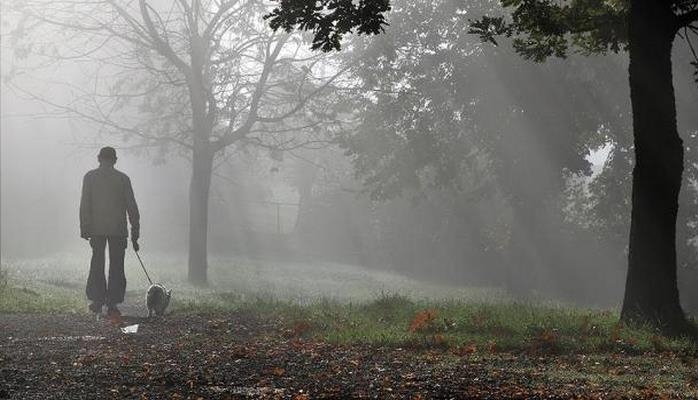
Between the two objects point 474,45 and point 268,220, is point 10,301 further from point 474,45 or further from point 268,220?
point 268,220

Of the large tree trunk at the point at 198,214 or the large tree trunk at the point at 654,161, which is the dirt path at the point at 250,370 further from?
the large tree trunk at the point at 198,214

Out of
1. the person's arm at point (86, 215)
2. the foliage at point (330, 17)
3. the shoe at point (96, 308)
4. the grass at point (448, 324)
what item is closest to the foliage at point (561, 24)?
the foliage at point (330, 17)

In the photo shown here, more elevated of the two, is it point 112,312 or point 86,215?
point 86,215

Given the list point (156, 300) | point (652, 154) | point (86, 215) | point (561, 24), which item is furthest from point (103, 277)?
point (652, 154)

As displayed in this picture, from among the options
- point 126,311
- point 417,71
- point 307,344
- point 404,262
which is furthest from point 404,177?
point 307,344

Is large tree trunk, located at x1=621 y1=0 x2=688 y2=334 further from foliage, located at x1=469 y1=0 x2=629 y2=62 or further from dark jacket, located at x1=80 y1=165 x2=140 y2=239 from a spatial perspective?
dark jacket, located at x1=80 y1=165 x2=140 y2=239

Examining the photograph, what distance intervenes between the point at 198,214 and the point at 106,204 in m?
10.8

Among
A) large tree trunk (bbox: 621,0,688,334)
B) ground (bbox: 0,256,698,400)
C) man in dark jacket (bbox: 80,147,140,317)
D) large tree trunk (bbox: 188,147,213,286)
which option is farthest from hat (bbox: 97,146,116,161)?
large tree trunk (bbox: 188,147,213,286)

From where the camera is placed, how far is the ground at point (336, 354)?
5195 mm

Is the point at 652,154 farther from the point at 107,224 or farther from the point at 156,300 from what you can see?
the point at 107,224

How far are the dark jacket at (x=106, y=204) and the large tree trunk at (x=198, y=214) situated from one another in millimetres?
10275

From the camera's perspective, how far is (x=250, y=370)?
19.3ft

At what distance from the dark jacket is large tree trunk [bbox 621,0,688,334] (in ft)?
22.8

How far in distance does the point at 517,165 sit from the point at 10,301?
17.5 metres
